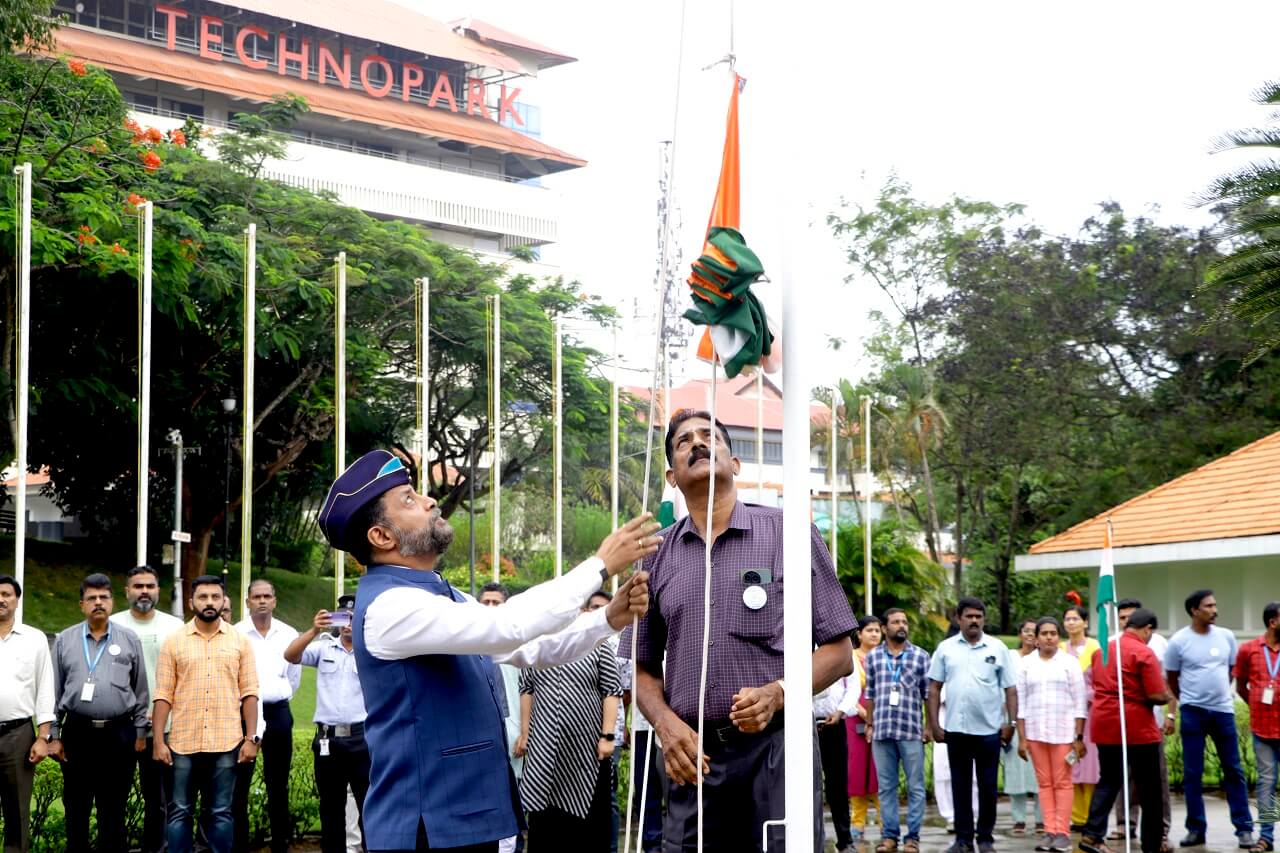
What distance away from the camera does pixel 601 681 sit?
30.1ft

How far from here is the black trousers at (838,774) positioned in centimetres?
1229

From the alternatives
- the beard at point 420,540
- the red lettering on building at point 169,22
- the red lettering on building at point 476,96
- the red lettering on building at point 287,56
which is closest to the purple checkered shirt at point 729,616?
the beard at point 420,540

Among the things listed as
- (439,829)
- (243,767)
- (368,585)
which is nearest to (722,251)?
(368,585)

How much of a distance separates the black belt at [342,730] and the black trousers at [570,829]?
2512 mm

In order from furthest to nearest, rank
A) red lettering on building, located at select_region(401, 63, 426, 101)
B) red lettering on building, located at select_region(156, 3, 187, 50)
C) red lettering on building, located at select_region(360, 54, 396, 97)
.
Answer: red lettering on building, located at select_region(401, 63, 426, 101) → red lettering on building, located at select_region(360, 54, 396, 97) → red lettering on building, located at select_region(156, 3, 187, 50)

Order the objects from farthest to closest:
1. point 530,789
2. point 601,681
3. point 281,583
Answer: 1. point 281,583
2. point 601,681
3. point 530,789

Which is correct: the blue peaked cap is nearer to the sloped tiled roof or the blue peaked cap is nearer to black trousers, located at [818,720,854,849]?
black trousers, located at [818,720,854,849]

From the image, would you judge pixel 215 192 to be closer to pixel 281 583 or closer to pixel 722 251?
pixel 281 583

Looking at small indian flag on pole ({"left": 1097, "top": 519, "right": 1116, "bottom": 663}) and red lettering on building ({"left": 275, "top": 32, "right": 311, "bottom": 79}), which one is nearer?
small indian flag on pole ({"left": 1097, "top": 519, "right": 1116, "bottom": 663})

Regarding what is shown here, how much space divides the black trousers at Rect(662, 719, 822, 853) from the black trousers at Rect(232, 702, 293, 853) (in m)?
6.74

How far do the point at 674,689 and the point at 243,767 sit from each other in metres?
6.25

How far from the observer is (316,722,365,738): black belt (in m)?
10.6

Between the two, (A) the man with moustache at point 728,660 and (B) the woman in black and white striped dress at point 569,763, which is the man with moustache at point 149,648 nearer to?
(B) the woman in black and white striped dress at point 569,763

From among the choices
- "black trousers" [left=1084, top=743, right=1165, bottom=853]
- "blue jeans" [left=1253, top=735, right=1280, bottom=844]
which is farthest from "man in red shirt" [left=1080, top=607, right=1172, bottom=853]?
"blue jeans" [left=1253, top=735, right=1280, bottom=844]
